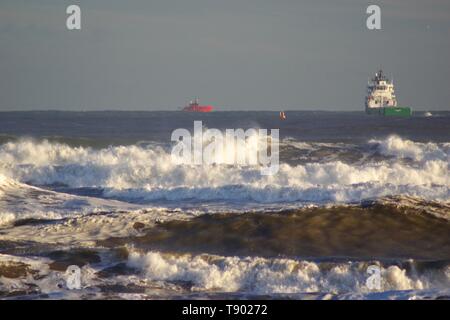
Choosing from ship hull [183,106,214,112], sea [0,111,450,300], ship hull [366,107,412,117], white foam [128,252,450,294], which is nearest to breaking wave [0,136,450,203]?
sea [0,111,450,300]

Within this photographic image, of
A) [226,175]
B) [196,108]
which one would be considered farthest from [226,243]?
[196,108]

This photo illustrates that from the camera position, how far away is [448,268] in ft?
40.6

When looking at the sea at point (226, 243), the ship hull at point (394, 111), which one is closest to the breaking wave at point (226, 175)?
the sea at point (226, 243)

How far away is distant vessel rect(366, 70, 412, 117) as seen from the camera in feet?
308

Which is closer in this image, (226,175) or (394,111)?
(226,175)

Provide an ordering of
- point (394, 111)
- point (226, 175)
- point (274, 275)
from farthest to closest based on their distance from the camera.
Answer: point (394, 111) → point (226, 175) → point (274, 275)

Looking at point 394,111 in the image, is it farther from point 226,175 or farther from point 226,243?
point 226,243

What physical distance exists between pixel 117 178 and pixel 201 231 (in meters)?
13.1

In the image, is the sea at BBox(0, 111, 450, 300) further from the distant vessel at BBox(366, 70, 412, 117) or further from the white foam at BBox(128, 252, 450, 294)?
the distant vessel at BBox(366, 70, 412, 117)

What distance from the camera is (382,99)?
314ft

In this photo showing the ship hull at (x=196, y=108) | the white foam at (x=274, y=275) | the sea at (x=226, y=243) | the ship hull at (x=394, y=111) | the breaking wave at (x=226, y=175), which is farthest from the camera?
the ship hull at (x=196, y=108)

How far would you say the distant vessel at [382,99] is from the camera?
94.0m

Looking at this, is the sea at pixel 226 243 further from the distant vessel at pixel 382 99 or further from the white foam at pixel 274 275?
the distant vessel at pixel 382 99
